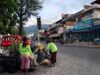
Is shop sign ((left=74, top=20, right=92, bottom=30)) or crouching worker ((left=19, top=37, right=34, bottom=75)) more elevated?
shop sign ((left=74, top=20, right=92, bottom=30))

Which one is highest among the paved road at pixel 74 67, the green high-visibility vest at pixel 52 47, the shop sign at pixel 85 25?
the shop sign at pixel 85 25

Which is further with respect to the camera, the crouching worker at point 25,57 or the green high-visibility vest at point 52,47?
the green high-visibility vest at point 52,47

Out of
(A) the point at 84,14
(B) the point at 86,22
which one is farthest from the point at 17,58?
(A) the point at 84,14

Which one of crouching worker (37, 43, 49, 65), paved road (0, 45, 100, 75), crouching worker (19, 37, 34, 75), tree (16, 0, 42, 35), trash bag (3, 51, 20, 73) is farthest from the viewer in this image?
tree (16, 0, 42, 35)

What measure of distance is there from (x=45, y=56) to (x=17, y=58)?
4.01 meters

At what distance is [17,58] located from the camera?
17.3 meters

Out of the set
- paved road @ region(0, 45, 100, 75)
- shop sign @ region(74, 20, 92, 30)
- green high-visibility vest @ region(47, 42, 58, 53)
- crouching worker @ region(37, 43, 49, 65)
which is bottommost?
paved road @ region(0, 45, 100, 75)

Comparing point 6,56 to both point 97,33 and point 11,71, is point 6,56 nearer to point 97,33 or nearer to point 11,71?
point 11,71

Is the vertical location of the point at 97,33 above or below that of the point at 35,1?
below

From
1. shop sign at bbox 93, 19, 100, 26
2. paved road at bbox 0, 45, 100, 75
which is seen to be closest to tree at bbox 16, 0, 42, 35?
shop sign at bbox 93, 19, 100, 26

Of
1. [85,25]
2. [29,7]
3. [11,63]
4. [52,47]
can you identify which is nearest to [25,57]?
[11,63]

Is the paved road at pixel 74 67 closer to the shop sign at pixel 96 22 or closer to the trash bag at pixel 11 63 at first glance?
the trash bag at pixel 11 63

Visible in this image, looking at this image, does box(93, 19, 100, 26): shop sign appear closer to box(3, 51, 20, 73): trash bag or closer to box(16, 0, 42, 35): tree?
box(16, 0, 42, 35): tree

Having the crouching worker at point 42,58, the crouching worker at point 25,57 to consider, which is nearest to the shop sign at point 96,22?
the crouching worker at point 42,58
